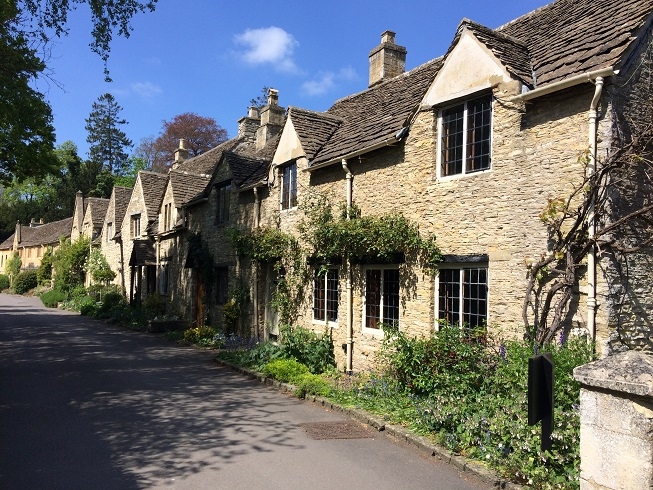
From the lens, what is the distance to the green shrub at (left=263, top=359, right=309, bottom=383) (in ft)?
40.4

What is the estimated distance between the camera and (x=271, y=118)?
74.7 ft

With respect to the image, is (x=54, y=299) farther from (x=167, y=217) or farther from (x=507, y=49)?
(x=507, y=49)

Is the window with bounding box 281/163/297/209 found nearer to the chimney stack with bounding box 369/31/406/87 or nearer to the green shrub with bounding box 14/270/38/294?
the chimney stack with bounding box 369/31/406/87

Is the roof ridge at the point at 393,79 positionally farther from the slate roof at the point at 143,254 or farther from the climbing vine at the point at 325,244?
the slate roof at the point at 143,254

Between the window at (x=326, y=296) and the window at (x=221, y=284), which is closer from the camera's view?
the window at (x=326, y=296)

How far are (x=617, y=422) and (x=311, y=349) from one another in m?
10.3

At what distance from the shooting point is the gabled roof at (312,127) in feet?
52.5

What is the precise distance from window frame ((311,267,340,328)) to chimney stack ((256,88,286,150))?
32.6ft

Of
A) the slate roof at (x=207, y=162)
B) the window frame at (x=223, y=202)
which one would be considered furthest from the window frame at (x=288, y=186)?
the slate roof at (x=207, y=162)

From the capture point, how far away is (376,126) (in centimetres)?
1396

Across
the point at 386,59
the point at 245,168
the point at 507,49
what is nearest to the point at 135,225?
the point at 245,168

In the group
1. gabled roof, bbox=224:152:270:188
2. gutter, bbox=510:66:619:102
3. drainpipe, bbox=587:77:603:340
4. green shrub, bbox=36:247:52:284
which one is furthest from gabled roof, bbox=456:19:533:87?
green shrub, bbox=36:247:52:284

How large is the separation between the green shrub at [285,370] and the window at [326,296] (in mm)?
1939

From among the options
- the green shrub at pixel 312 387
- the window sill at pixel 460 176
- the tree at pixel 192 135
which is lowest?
the green shrub at pixel 312 387
